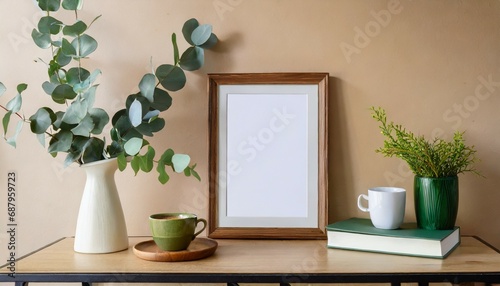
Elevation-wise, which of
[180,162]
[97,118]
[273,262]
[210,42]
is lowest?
[273,262]

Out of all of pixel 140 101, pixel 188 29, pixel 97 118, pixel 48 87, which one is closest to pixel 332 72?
pixel 188 29

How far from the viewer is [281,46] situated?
1281 millimetres

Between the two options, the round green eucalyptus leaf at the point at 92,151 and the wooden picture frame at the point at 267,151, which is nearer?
→ the round green eucalyptus leaf at the point at 92,151

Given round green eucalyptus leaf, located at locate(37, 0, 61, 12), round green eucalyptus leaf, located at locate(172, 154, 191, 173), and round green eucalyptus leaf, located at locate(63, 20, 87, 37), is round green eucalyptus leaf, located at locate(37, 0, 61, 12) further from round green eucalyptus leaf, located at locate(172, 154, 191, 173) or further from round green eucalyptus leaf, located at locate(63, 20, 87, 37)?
round green eucalyptus leaf, located at locate(172, 154, 191, 173)

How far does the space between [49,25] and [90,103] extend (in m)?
0.26

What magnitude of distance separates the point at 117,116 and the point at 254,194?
1.30 ft

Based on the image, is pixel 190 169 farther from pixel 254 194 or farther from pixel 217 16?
pixel 217 16

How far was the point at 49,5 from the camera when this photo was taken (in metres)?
1.18

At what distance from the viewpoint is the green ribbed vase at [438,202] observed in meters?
1.12

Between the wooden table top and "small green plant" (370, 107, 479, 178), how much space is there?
184 millimetres

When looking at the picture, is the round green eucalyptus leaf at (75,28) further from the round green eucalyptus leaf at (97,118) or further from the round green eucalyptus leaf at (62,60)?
the round green eucalyptus leaf at (97,118)

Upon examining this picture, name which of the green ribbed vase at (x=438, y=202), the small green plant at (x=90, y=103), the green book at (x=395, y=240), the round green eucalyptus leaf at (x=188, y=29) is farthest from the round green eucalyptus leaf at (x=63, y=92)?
the green ribbed vase at (x=438, y=202)

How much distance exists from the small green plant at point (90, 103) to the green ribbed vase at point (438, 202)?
1.75 feet

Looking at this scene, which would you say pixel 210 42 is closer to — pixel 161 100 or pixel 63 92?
pixel 161 100
